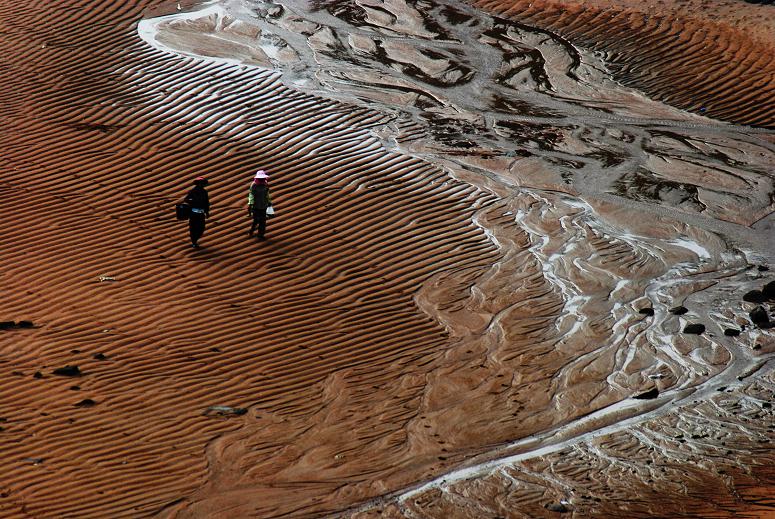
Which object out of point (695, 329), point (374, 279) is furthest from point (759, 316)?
point (374, 279)

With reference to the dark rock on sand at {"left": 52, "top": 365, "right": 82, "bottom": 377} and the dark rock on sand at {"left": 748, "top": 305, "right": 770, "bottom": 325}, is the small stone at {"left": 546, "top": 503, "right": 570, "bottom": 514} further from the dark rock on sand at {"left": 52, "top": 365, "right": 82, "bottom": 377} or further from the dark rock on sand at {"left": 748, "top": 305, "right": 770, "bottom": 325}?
the dark rock on sand at {"left": 52, "top": 365, "right": 82, "bottom": 377}

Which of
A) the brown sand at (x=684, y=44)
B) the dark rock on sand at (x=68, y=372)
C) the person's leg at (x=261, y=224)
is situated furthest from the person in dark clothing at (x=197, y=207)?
the brown sand at (x=684, y=44)

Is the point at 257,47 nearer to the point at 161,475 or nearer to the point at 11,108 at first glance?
the point at 11,108

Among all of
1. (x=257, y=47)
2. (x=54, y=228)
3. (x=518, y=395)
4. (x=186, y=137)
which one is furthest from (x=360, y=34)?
(x=518, y=395)

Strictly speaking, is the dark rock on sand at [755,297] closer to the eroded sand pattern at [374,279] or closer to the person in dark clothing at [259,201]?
the eroded sand pattern at [374,279]

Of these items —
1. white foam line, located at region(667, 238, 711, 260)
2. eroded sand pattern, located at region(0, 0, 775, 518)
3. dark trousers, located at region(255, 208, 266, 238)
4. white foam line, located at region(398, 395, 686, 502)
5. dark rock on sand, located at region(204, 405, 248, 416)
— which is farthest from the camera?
white foam line, located at region(667, 238, 711, 260)

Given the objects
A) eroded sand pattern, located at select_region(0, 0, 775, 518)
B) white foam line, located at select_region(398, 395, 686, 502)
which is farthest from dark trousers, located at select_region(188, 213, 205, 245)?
white foam line, located at select_region(398, 395, 686, 502)
